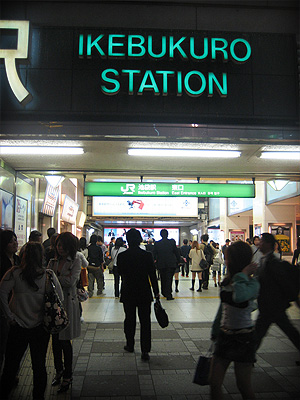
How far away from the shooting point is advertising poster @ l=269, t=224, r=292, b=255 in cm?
1491

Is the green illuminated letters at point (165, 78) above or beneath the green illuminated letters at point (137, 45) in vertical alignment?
beneath

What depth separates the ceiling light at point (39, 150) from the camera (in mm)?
6172

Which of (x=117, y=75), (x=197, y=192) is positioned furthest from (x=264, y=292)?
(x=197, y=192)

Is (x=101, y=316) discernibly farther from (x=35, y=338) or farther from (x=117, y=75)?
(x=117, y=75)

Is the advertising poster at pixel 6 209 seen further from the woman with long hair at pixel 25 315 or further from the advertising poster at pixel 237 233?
the advertising poster at pixel 237 233

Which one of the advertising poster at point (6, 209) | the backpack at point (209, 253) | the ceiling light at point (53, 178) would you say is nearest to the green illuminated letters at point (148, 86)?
the advertising poster at point (6, 209)

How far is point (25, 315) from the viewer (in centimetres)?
317

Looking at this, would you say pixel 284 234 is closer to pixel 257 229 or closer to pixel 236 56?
pixel 257 229

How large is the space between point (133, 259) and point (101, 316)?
9.58ft

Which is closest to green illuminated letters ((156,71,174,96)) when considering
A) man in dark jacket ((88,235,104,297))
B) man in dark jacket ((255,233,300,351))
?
man in dark jacket ((255,233,300,351))

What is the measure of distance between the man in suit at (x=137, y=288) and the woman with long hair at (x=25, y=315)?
5.91 ft

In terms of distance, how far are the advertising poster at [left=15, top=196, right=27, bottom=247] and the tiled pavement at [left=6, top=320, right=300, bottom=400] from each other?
120 inches

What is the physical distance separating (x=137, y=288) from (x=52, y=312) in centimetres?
188

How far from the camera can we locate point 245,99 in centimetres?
489
